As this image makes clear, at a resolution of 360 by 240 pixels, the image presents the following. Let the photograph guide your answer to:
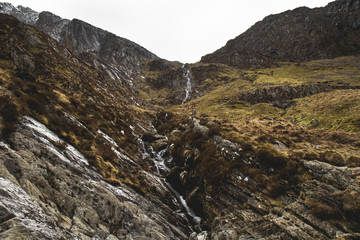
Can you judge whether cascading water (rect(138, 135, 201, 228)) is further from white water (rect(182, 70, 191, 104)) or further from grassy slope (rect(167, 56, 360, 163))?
white water (rect(182, 70, 191, 104))

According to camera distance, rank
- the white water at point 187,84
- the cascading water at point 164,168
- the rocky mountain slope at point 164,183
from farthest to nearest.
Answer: the white water at point 187,84, the cascading water at point 164,168, the rocky mountain slope at point 164,183

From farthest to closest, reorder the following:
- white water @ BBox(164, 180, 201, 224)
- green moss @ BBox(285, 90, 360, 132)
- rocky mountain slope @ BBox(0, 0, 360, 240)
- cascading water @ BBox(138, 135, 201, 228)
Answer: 1. green moss @ BBox(285, 90, 360, 132)
2. cascading water @ BBox(138, 135, 201, 228)
3. white water @ BBox(164, 180, 201, 224)
4. rocky mountain slope @ BBox(0, 0, 360, 240)

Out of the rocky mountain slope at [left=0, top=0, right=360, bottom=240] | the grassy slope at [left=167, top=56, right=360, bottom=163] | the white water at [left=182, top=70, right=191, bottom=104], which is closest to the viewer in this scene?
the rocky mountain slope at [left=0, top=0, right=360, bottom=240]

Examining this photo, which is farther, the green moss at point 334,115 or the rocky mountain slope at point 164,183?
the green moss at point 334,115

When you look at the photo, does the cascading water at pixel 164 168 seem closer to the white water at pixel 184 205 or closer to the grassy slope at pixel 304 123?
the white water at pixel 184 205

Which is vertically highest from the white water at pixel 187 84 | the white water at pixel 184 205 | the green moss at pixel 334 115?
the white water at pixel 187 84

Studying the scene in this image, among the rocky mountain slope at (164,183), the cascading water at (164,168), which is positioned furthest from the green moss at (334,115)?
the cascading water at (164,168)

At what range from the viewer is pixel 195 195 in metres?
24.0

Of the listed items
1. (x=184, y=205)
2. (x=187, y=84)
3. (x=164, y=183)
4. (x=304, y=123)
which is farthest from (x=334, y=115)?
(x=187, y=84)

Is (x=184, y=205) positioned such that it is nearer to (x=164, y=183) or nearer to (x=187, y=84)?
(x=164, y=183)

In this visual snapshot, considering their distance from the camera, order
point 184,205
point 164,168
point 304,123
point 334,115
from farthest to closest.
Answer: point 304,123
point 334,115
point 164,168
point 184,205

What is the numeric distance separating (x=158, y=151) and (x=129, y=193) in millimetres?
22875

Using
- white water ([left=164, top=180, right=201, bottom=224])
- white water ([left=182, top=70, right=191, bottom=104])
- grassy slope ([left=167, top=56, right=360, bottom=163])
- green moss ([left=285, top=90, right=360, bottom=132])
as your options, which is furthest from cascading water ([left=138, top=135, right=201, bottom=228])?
white water ([left=182, top=70, right=191, bottom=104])

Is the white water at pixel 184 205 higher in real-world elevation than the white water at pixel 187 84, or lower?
lower
